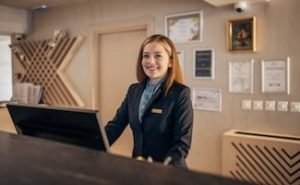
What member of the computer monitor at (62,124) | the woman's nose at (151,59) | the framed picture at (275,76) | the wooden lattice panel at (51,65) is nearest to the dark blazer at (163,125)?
the woman's nose at (151,59)

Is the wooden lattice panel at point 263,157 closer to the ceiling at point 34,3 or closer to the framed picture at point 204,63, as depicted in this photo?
the framed picture at point 204,63

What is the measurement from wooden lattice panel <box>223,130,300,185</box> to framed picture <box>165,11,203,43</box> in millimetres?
1085

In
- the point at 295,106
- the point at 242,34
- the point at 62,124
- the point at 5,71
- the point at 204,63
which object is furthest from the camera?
the point at 5,71

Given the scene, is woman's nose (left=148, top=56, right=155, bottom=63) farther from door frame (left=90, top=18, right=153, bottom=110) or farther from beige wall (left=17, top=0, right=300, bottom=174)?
door frame (left=90, top=18, right=153, bottom=110)

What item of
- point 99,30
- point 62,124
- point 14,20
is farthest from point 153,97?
point 14,20

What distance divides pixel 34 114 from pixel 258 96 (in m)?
2.45

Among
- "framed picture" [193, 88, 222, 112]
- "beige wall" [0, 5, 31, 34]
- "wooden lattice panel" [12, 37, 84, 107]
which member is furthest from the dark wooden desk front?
"beige wall" [0, 5, 31, 34]

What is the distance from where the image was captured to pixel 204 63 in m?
3.29

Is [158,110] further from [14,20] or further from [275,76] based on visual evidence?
[14,20]

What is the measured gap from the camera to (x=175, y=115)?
4.46 ft

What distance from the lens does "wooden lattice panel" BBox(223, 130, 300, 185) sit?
8.79ft

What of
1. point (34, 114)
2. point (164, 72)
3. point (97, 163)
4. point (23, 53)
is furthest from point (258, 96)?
point (23, 53)

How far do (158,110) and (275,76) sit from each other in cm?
188

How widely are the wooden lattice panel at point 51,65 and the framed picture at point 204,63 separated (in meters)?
1.77
